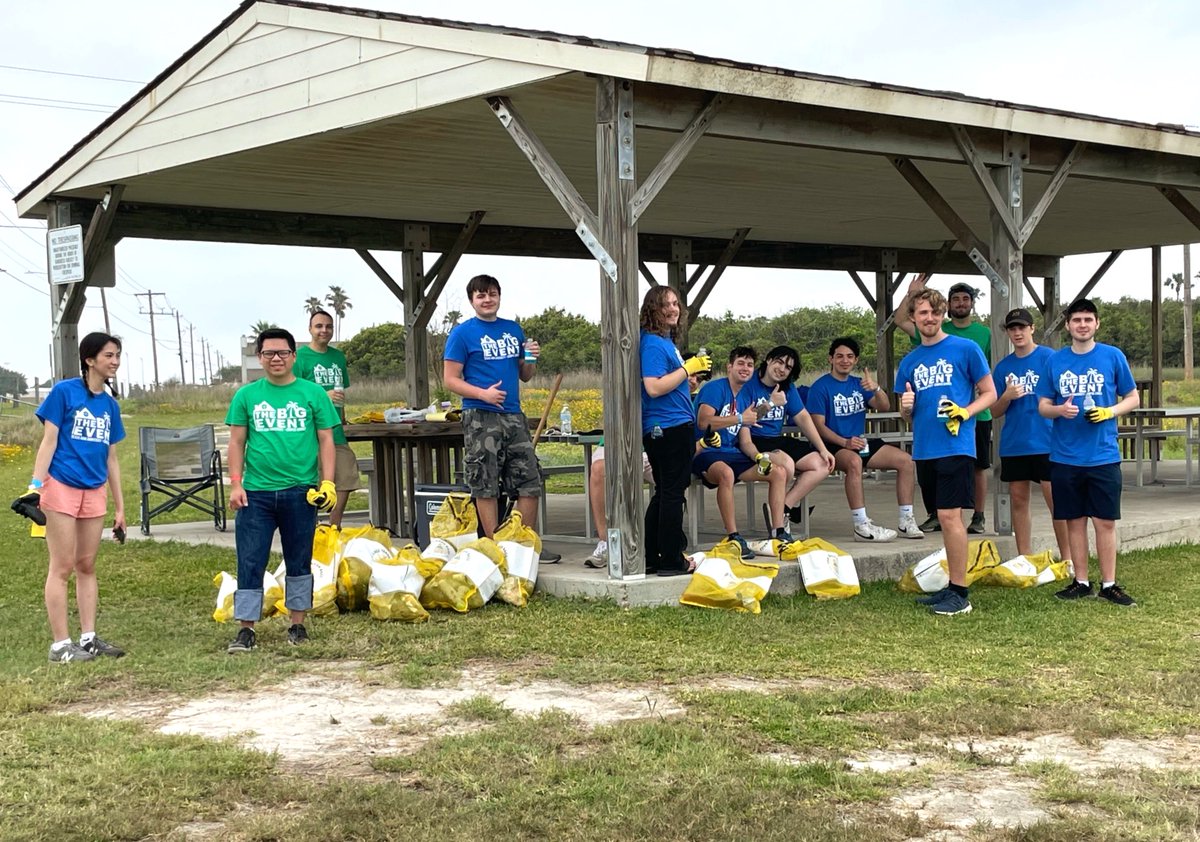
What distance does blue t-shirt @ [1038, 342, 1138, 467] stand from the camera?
274 inches

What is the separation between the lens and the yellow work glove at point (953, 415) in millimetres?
6613

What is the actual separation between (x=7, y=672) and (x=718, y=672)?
309 centimetres

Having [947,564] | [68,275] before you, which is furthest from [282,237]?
[947,564]

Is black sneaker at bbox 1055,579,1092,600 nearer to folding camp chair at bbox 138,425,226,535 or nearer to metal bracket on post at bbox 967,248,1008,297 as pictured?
metal bracket on post at bbox 967,248,1008,297

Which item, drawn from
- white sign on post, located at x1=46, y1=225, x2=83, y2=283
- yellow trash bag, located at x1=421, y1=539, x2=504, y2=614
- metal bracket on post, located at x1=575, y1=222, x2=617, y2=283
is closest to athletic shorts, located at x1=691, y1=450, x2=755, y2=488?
yellow trash bag, located at x1=421, y1=539, x2=504, y2=614

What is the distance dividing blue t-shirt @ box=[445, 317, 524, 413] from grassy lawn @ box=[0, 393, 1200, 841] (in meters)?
1.29

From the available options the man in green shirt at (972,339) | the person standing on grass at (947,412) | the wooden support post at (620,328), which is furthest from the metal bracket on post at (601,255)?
the man in green shirt at (972,339)

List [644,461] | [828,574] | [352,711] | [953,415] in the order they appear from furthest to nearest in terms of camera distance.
Answer: [644,461] < [828,574] < [953,415] < [352,711]

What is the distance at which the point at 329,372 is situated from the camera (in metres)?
9.27

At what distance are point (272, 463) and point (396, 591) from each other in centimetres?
112

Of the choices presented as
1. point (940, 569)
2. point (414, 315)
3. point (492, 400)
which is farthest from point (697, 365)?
point (414, 315)

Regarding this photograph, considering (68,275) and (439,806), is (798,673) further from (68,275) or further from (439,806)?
(68,275)

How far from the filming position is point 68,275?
952cm

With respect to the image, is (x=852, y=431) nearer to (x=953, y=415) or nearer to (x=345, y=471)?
(x=953, y=415)
